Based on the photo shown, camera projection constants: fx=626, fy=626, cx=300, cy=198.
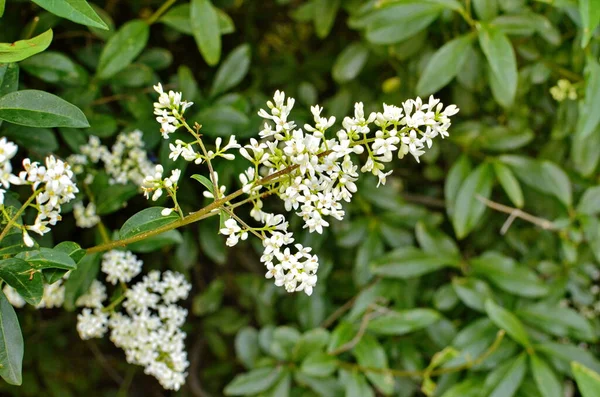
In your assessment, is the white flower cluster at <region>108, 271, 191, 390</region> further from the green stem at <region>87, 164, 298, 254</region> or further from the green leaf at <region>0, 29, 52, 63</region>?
the green leaf at <region>0, 29, 52, 63</region>

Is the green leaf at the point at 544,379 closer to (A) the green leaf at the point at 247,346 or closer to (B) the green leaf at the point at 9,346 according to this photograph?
(A) the green leaf at the point at 247,346

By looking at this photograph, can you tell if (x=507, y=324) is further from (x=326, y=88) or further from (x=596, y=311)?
(x=326, y=88)

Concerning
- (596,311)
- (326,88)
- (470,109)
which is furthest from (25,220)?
(596,311)

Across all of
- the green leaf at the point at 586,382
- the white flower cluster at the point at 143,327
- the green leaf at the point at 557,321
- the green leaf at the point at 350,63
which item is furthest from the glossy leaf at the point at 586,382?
the green leaf at the point at 350,63

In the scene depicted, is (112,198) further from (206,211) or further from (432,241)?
(432,241)

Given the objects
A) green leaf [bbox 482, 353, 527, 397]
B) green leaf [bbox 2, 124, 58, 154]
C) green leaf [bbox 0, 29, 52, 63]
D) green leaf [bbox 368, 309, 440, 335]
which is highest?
green leaf [bbox 0, 29, 52, 63]

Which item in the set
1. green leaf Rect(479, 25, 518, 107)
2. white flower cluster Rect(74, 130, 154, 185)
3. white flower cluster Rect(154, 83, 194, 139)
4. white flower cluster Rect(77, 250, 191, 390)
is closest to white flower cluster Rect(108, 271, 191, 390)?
white flower cluster Rect(77, 250, 191, 390)
